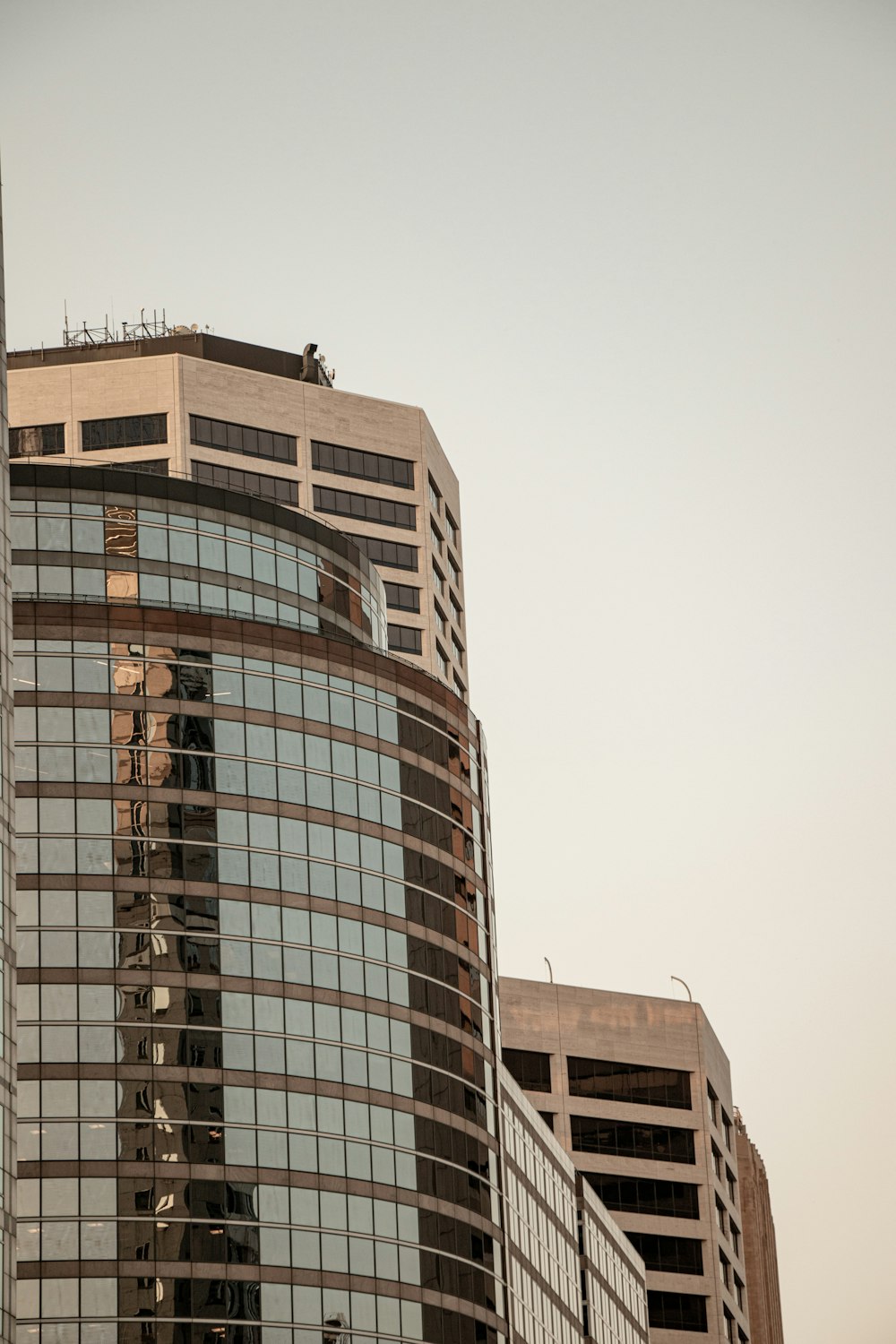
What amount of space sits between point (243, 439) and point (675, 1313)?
75.5 meters

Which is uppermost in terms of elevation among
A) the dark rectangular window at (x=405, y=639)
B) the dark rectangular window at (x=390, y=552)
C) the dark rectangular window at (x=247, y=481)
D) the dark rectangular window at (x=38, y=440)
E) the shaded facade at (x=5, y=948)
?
the dark rectangular window at (x=38, y=440)

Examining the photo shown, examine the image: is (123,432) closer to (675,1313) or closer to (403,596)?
(403,596)

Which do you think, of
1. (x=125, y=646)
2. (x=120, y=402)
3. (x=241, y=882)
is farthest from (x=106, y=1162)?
(x=120, y=402)

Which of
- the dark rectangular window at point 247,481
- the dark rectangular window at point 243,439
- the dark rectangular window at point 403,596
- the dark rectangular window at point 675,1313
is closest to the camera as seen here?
the dark rectangular window at point 247,481

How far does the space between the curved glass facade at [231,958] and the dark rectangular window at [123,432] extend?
46.4 metres

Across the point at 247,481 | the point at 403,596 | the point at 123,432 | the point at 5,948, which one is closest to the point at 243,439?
the point at 247,481

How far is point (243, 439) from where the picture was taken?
185250 millimetres

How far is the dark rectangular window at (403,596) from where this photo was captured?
185375 mm

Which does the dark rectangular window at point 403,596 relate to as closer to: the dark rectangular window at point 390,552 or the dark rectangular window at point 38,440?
the dark rectangular window at point 390,552

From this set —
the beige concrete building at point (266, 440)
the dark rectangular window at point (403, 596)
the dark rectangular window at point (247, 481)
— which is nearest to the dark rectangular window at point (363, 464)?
the beige concrete building at point (266, 440)

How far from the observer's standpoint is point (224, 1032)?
122m

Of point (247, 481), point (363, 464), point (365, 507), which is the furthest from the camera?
point (363, 464)

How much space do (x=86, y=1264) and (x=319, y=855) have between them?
23.7 meters

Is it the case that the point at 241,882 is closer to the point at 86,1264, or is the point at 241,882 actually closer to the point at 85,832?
the point at 85,832
